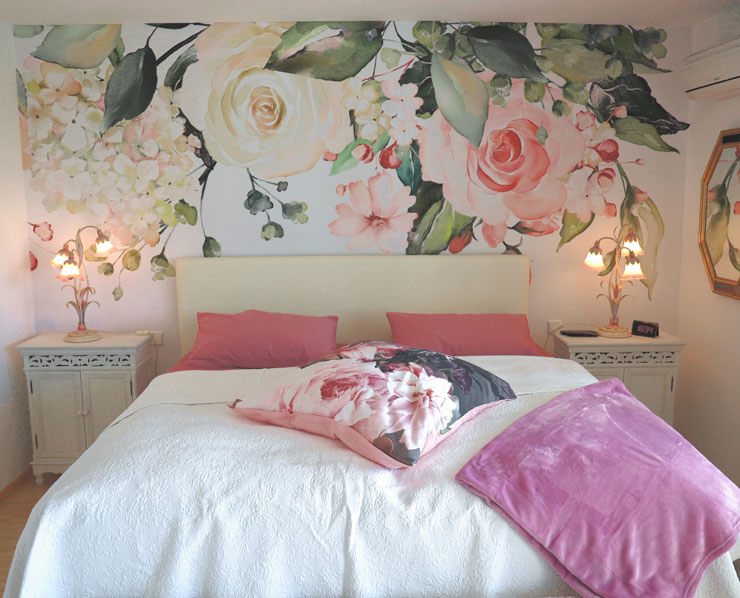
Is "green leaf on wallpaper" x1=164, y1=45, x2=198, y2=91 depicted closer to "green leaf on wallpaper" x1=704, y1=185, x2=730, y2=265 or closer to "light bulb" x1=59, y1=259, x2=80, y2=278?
"light bulb" x1=59, y1=259, x2=80, y2=278

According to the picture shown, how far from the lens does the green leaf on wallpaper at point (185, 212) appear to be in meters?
3.66

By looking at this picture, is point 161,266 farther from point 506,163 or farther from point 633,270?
point 633,270

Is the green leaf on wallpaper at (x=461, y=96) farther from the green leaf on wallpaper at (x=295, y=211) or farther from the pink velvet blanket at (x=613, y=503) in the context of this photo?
the pink velvet blanket at (x=613, y=503)

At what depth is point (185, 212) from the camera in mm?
3668

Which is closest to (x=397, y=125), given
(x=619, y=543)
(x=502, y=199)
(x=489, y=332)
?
(x=502, y=199)

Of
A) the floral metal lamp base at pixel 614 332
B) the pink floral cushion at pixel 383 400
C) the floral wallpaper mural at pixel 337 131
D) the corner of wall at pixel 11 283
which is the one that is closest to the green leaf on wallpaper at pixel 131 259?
the floral wallpaper mural at pixel 337 131

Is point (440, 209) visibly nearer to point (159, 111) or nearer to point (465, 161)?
point (465, 161)

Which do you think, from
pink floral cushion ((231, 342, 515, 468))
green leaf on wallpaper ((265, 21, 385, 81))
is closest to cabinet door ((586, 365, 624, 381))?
pink floral cushion ((231, 342, 515, 468))

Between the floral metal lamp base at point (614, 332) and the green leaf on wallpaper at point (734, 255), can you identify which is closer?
the green leaf on wallpaper at point (734, 255)

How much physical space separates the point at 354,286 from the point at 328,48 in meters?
1.26

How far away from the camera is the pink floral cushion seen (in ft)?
6.66

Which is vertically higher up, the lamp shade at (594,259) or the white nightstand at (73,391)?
the lamp shade at (594,259)

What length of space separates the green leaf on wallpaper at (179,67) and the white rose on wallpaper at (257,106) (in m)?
0.03

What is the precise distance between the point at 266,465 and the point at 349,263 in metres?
1.81
